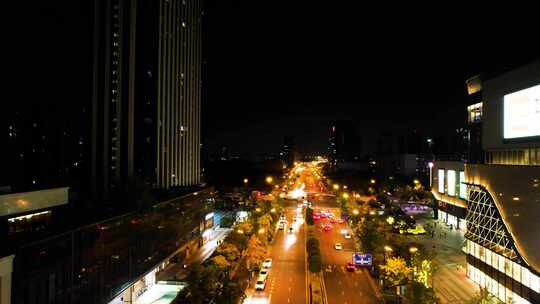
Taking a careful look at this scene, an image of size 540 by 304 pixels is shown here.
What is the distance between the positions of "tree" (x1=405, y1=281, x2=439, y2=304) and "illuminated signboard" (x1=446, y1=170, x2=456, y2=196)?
27.6m

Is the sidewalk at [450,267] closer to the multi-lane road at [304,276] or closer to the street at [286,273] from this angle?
the multi-lane road at [304,276]

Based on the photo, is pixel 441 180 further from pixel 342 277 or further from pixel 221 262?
pixel 221 262

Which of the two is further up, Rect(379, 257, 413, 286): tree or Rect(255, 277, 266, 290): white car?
Rect(379, 257, 413, 286): tree

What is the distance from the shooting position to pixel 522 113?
23078 mm

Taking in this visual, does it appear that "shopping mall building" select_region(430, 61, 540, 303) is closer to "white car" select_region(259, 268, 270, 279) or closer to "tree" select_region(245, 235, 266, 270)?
"white car" select_region(259, 268, 270, 279)

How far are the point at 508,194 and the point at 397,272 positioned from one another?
7621 mm

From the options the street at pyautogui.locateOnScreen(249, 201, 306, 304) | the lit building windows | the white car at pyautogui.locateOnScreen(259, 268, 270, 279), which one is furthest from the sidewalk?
the lit building windows

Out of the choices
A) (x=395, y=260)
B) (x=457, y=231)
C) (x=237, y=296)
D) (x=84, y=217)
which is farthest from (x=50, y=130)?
(x=457, y=231)

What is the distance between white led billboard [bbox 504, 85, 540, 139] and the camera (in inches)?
858

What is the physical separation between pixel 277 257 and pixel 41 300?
20.5m

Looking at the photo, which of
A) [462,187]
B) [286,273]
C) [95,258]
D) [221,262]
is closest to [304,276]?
[286,273]

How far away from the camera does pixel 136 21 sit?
41750 mm

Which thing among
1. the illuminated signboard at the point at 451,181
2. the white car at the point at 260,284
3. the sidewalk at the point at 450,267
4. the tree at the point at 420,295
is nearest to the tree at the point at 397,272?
the sidewalk at the point at 450,267

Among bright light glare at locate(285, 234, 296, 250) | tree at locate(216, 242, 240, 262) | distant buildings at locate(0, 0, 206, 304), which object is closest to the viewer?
distant buildings at locate(0, 0, 206, 304)
